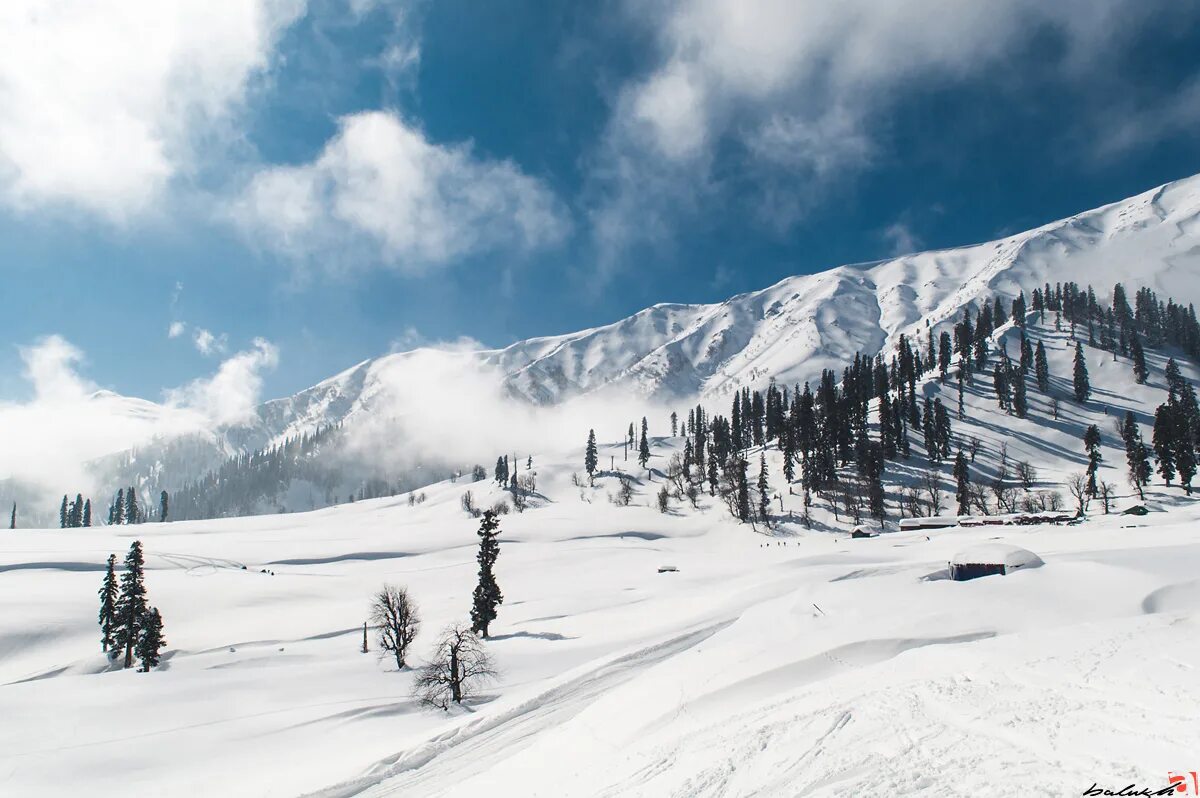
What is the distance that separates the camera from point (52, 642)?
6269 cm

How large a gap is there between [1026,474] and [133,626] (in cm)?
14270

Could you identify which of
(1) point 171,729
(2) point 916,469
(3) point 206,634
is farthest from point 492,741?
(2) point 916,469

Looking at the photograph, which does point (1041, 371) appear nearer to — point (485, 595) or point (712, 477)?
point (712, 477)

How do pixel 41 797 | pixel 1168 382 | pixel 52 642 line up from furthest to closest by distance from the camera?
1. pixel 1168 382
2. pixel 52 642
3. pixel 41 797

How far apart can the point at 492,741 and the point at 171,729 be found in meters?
24.9

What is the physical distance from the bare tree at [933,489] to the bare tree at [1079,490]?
19656mm

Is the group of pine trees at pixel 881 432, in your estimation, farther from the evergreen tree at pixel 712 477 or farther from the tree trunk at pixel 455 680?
the tree trunk at pixel 455 680

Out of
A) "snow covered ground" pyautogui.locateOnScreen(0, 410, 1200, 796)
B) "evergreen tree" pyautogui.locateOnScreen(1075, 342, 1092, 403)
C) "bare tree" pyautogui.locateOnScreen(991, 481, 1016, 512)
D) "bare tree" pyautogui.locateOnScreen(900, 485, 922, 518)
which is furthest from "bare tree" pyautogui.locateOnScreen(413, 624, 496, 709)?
"evergreen tree" pyautogui.locateOnScreen(1075, 342, 1092, 403)

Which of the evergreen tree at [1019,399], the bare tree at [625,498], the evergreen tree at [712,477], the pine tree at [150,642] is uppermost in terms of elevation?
the evergreen tree at [1019,399]

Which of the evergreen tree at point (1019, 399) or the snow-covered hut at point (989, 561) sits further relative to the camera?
the evergreen tree at point (1019, 399)

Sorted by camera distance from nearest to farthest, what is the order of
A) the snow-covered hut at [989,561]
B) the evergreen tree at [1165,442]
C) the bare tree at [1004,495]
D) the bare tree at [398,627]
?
1. the snow-covered hut at [989,561]
2. the bare tree at [398,627]
3. the evergreen tree at [1165,442]
4. the bare tree at [1004,495]

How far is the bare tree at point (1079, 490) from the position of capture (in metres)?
91.1

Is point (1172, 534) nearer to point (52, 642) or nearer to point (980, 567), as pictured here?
point (980, 567)

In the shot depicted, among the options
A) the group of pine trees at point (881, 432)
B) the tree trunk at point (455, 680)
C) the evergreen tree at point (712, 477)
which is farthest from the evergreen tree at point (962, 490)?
the tree trunk at point (455, 680)
